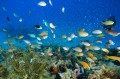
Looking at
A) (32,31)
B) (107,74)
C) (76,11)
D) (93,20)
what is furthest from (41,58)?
(76,11)

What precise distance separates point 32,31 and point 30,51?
32.1 m

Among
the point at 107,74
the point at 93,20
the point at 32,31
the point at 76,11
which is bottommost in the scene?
the point at 107,74

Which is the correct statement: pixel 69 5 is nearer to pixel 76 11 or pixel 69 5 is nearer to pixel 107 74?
pixel 76 11

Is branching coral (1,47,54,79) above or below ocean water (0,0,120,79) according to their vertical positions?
below

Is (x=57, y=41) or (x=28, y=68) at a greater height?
(x=57, y=41)

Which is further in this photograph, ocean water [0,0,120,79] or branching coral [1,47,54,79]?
ocean water [0,0,120,79]

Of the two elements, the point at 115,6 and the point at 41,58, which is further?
the point at 115,6

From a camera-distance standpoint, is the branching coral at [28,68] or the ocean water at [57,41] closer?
the branching coral at [28,68]

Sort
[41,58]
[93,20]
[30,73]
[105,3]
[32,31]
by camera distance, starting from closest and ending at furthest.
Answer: [30,73], [41,58], [32,31], [93,20], [105,3]

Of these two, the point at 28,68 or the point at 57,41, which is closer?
the point at 28,68

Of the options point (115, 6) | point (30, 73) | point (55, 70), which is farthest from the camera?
point (115, 6)

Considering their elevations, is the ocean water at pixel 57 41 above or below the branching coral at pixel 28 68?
above

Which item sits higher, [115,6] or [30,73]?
[115,6]

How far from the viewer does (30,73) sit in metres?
6.07
